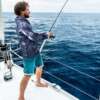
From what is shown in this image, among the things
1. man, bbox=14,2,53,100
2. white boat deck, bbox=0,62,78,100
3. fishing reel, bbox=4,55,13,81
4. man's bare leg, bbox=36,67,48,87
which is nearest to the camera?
man, bbox=14,2,53,100

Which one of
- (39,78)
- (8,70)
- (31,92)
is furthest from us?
(8,70)

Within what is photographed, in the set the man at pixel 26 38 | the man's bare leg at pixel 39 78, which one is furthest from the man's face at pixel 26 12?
the man's bare leg at pixel 39 78

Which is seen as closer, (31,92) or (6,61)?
(31,92)

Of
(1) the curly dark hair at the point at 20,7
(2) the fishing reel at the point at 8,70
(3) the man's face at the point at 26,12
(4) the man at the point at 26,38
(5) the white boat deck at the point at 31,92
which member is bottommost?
(5) the white boat deck at the point at 31,92

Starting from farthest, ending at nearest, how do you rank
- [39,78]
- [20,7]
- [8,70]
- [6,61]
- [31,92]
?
1. [6,61]
2. [8,70]
3. [39,78]
4. [31,92]
5. [20,7]

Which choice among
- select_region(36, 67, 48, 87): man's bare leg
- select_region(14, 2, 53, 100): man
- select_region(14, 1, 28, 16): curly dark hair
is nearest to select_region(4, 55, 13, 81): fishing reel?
select_region(36, 67, 48, 87): man's bare leg

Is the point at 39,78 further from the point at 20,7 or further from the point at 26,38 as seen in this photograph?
the point at 20,7

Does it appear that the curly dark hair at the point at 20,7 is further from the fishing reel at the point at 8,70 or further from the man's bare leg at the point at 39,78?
the fishing reel at the point at 8,70

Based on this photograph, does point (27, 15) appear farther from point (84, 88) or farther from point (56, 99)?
point (84, 88)

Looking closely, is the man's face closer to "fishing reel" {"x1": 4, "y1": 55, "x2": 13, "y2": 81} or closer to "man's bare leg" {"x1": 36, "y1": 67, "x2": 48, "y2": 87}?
"man's bare leg" {"x1": 36, "y1": 67, "x2": 48, "y2": 87}

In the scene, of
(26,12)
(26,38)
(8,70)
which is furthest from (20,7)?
(8,70)

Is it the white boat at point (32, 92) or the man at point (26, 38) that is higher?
the man at point (26, 38)

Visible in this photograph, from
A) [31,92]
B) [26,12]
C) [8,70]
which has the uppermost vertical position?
[26,12]

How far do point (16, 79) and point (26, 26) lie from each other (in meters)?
1.24
